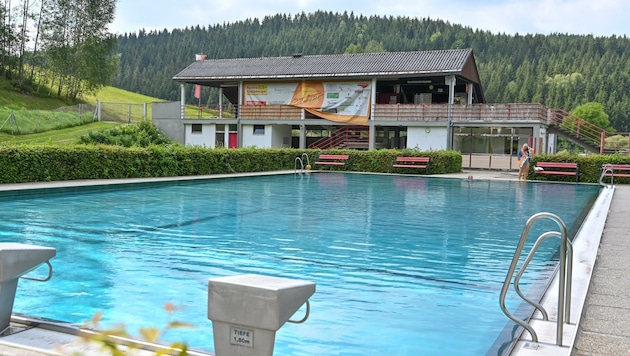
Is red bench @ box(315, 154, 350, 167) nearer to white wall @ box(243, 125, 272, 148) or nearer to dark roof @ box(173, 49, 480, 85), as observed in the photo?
dark roof @ box(173, 49, 480, 85)

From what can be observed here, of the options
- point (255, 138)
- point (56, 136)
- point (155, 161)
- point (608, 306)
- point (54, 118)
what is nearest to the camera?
point (608, 306)

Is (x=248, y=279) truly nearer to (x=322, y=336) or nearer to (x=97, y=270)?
(x=322, y=336)

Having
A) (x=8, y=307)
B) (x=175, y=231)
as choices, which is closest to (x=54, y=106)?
(x=175, y=231)

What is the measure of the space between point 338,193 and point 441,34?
95788mm

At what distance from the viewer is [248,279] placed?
2.64 metres

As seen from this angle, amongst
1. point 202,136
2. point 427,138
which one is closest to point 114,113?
point 202,136

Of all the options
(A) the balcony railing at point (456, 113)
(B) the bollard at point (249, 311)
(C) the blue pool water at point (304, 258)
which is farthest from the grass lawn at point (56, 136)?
(B) the bollard at point (249, 311)

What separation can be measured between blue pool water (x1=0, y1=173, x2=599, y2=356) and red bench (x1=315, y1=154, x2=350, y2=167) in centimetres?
1166

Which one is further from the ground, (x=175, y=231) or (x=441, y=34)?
(x=441, y=34)

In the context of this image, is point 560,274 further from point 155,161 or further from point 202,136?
point 202,136

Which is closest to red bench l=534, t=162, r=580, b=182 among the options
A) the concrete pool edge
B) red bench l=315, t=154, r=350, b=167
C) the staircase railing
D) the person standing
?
the person standing

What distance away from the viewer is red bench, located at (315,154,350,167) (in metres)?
26.4

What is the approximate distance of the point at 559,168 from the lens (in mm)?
23266

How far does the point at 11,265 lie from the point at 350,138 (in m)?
30.7
